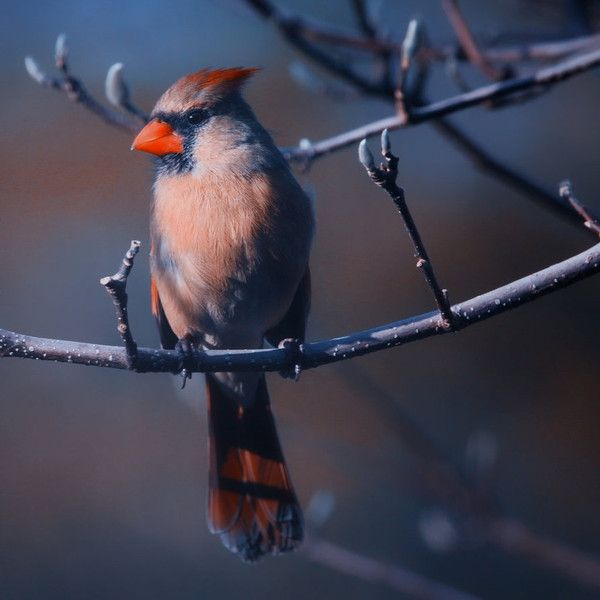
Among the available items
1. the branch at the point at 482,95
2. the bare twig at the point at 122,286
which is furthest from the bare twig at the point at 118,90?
the bare twig at the point at 122,286

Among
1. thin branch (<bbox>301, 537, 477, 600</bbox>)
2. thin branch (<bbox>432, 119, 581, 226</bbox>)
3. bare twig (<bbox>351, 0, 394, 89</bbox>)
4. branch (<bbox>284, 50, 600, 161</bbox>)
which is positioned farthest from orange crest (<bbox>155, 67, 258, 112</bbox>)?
thin branch (<bbox>301, 537, 477, 600</bbox>)

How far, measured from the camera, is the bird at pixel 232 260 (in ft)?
8.63

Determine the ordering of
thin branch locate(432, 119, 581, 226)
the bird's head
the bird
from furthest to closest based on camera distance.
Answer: the bird's head
the bird
thin branch locate(432, 119, 581, 226)

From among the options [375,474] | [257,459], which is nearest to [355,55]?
[257,459]

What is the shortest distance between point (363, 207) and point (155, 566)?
261 cm

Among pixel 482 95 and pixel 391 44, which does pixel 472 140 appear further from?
pixel 391 44

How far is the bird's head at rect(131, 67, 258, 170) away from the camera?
2744 mm

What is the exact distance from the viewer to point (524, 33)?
3012 mm

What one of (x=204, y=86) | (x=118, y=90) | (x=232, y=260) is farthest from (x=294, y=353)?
(x=204, y=86)

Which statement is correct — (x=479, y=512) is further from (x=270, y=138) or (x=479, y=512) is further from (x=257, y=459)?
(x=270, y=138)

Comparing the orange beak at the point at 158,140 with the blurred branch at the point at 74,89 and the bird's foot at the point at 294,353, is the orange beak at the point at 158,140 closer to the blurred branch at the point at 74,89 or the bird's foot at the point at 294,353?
the blurred branch at the point at 74,89

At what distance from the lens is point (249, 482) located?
3092mm

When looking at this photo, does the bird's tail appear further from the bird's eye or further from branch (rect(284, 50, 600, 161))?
branch (rect(284, 50, 600, 161))

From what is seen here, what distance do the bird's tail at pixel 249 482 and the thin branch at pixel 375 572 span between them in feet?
0.27
